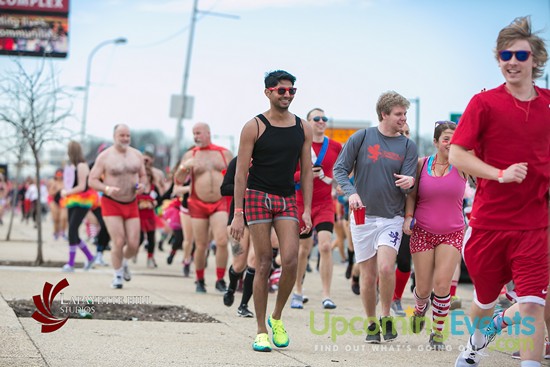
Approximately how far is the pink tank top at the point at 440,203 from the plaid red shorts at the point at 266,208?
1.20 metres

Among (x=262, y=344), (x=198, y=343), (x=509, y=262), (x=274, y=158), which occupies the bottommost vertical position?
(x=198, y=343)

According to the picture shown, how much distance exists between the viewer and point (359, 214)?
7.61 metres

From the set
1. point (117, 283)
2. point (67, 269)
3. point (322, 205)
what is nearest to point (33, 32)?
point (67, 269)

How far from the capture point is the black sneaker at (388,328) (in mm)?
7738

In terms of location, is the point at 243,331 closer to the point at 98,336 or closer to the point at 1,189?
the point at 98,336

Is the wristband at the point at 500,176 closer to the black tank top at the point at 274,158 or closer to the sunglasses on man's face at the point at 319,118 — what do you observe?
the black tank top at the point at 274,158

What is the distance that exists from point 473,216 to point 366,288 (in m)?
2.40

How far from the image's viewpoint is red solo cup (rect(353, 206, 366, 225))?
7.61 metres

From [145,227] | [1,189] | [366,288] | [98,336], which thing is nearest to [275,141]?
[366,288]

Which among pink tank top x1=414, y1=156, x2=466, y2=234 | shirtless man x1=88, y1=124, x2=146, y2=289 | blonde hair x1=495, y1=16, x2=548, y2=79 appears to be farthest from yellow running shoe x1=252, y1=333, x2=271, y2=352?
shirtless man x1=88, y1=124, x2=146, y2=289

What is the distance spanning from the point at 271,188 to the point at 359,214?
0.77 metres

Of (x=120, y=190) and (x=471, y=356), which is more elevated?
(x=120, y=190)

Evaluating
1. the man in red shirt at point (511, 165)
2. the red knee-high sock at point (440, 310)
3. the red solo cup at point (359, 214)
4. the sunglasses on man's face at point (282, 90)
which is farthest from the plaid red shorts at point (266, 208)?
the man in red shirt at point (511, 165)

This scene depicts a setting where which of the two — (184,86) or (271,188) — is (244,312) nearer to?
(271,188)
